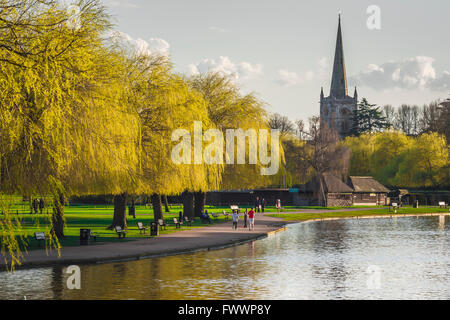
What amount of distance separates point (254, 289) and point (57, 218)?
59.5 ft

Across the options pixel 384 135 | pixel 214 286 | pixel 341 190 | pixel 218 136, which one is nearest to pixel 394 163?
pixel 384 135

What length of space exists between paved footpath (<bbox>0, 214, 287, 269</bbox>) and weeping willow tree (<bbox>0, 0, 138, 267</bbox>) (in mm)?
2265

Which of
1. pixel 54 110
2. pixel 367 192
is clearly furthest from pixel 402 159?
pixel 54 110

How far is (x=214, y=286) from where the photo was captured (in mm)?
18391

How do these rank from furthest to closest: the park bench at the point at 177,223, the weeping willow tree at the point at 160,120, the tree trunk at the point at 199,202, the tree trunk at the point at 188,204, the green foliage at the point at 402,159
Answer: the green foliage at the point at 402,159, the tree trunk at the point at 199,202, the tree trunk at the point at 188,204, the park bench at the point at 177,223, the weeping willow tree at the point at 160,120

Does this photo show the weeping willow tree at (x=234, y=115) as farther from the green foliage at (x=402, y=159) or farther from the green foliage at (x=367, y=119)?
the green foliage at (x=367, y=119)

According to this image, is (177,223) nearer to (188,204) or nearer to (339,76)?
(188,204)

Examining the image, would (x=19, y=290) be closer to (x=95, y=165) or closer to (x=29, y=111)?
(x=29, y=111)

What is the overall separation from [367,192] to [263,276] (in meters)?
75.4

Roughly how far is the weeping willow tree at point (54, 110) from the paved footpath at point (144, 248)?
7.43 feet

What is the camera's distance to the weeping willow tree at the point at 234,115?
169ft

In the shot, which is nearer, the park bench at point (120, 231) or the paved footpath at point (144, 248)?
the paved footpath at point (144, 248)

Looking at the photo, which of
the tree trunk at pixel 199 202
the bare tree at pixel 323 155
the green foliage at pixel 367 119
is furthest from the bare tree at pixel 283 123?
the tree trunk at pixel 199 202
